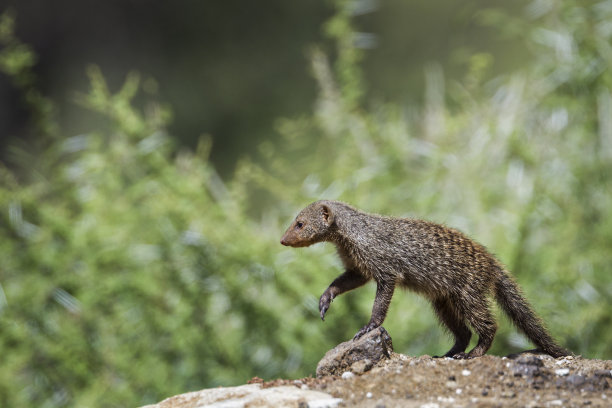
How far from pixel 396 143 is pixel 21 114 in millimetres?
3963

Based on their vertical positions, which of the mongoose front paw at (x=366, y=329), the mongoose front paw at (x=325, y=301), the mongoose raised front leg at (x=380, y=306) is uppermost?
the mongoose front paw at (x=325, y=301)

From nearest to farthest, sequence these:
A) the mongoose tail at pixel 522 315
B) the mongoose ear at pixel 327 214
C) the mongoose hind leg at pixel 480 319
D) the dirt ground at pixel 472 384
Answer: the dirt ground at pixel 472 384 → the mongoose hind leg at pixel 480 319 → the mongoose tail at pixel 522 315 → the mongoose ear at pixel 327 214

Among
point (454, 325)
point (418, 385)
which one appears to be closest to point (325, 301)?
point (454, 325)

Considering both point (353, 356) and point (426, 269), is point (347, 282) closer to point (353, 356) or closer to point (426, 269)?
point (426, 269)

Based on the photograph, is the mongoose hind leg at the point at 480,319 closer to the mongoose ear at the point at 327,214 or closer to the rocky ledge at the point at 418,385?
the rocky ledge at the point at 418,385

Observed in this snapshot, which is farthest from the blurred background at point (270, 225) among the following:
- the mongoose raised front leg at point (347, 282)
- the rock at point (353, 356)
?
the rock at point (353, 356)

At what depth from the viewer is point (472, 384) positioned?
2.55 meters

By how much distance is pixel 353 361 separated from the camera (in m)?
2.82

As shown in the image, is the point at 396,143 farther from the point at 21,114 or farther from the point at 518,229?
the point at 21,114

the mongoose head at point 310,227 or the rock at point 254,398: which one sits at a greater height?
the mongoose head at point 310,227

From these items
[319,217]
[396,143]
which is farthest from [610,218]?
[319,217]

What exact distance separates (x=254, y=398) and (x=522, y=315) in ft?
4.25

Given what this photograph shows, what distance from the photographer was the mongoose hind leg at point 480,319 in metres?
3.12

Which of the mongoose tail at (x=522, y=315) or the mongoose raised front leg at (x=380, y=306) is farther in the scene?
the mongoose tail at (x=522, y=315)
